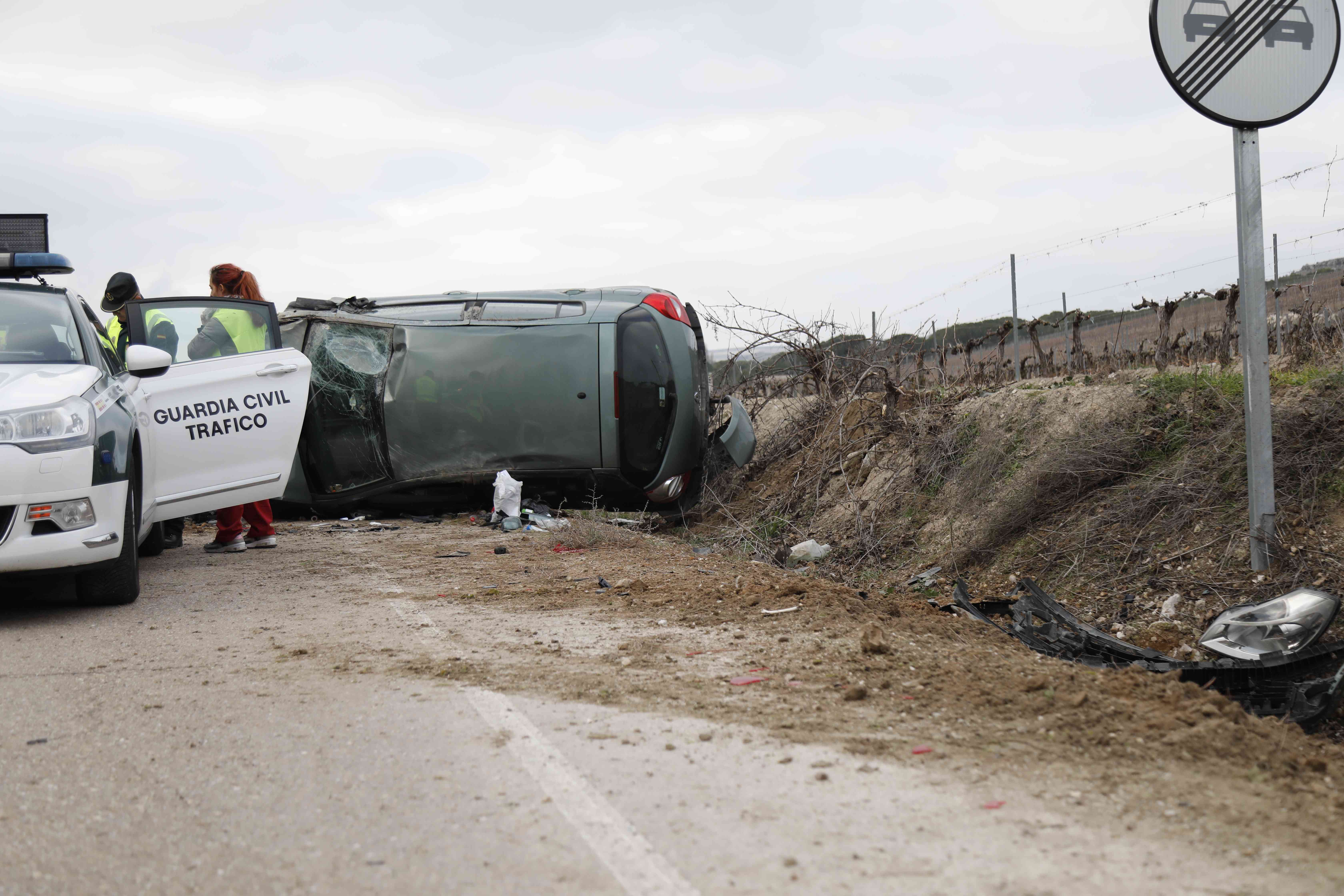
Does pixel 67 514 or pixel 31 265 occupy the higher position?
pixel 31 265

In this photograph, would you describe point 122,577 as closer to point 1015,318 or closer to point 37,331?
point 37,331

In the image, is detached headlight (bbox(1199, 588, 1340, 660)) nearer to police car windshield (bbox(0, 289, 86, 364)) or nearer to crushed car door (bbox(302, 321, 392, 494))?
police car windshield (bbox(0, 289, 86, 364))

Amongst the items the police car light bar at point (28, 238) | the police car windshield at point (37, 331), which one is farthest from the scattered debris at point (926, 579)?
the police car light bar at point (28, 238)

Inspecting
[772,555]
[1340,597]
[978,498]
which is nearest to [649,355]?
[772,555]

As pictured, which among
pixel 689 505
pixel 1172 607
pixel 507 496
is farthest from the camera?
pixel 689 505

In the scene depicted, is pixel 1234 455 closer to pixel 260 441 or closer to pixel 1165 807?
pixel 1165 807

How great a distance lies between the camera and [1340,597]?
434cm

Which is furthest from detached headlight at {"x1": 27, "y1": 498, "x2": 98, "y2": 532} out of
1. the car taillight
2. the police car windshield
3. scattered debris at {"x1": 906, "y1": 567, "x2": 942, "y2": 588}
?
the car taillight

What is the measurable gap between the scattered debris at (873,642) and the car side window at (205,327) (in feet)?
15.8

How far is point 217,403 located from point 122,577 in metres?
1.53

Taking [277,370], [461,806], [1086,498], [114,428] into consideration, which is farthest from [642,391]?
[461,806]

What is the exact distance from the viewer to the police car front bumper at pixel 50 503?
4.86 m

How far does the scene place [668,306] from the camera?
9.36 m

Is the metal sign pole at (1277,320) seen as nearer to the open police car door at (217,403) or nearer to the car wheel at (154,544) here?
the open police car door at (217,403)
